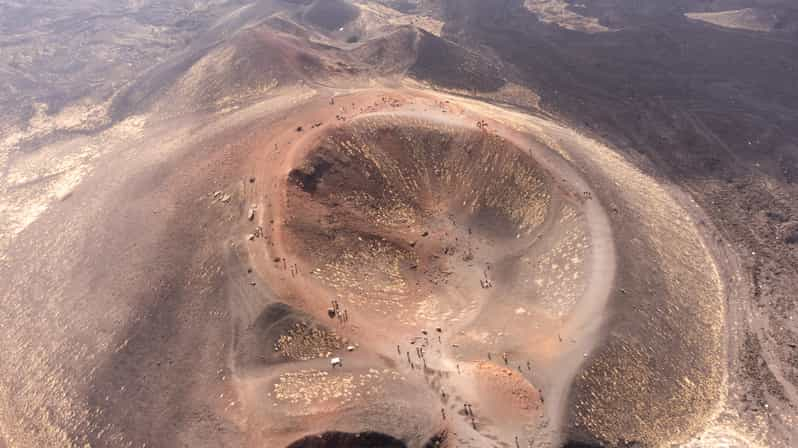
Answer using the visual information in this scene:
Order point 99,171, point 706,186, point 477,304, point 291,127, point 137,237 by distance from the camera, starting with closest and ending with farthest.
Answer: point 477,304 → point 137,237 → point 291,127 → point 706,186 → point 99,171

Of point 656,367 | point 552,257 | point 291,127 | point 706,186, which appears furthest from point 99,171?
point 706,186

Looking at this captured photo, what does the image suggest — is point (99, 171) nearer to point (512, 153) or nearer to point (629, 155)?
point (512, 153)

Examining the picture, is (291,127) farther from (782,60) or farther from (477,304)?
(782,60)

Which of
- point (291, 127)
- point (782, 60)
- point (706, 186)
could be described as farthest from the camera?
point (782, 60)

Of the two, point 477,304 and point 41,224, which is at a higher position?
point 477,304

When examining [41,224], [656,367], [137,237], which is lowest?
[41,224]

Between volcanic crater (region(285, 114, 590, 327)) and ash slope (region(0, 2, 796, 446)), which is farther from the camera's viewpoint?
volcanic crater (region(285, 114, 590, 327))

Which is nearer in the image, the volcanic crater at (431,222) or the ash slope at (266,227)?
the ash slope at (266,227)

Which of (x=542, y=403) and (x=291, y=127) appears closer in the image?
(x=542, y=403)

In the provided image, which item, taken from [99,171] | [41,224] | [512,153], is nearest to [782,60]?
[512,153]

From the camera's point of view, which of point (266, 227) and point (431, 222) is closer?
point (266, 227)

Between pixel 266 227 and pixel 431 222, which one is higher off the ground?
pixel 266 227
